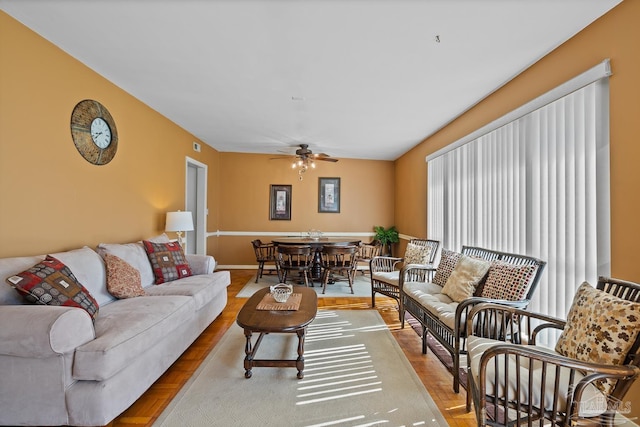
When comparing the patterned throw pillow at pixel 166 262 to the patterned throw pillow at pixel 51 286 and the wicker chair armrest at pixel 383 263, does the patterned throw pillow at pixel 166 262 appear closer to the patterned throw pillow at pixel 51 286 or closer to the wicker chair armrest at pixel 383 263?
the patterned throw pillow at pixel 51 286

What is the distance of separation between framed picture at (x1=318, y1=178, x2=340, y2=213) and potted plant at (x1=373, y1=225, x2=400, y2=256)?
42.0 inches

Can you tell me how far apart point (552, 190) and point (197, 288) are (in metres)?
3.25

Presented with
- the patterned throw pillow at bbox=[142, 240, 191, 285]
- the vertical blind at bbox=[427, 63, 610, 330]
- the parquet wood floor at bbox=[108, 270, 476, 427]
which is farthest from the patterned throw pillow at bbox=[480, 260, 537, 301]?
the patterned throw pillow at bbox=[142, 240, 191, 285]

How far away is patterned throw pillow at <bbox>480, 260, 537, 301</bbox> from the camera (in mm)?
2047

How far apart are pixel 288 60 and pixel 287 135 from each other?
2.35 meters

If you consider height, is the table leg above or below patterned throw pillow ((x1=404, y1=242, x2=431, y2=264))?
below

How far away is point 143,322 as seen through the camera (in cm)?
188

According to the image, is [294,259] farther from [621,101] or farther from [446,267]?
[621,101]

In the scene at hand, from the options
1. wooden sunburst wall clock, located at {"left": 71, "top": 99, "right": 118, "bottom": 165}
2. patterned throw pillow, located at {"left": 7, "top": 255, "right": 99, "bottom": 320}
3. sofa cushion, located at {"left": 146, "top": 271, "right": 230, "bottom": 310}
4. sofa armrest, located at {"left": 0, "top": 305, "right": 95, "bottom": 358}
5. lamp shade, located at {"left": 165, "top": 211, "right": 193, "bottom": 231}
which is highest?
wooden sunburst wall clock, located at {"left": 71, "top": 99, "right": 118, "bottom": 165}

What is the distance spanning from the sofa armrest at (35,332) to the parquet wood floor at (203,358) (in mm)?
639

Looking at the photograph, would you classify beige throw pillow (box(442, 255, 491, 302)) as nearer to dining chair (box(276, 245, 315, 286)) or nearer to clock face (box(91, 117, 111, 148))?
dining chair (box(276, 245, 315, 286))

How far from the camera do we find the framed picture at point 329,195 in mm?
6457

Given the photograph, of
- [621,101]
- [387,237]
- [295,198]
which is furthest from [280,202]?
[621,101]

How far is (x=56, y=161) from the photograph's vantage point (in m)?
2.35
